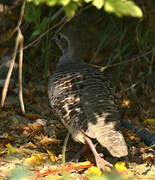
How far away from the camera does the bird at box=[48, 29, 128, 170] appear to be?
359 centimetres

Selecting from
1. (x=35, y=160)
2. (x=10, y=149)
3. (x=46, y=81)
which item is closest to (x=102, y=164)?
(x=35, y=160)

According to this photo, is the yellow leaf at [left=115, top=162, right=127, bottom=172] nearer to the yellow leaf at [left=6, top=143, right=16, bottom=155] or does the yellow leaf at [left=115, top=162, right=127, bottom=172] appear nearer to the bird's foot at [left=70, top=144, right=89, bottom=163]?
the bird's foot at [left=70, top=144, right=89, bottom=163]

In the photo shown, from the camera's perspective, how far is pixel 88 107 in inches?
152

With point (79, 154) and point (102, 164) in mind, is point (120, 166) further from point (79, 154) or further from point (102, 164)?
point (79, 154)

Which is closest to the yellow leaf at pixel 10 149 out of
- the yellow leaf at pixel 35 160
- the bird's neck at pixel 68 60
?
the yellow leaf at pixel 35 160

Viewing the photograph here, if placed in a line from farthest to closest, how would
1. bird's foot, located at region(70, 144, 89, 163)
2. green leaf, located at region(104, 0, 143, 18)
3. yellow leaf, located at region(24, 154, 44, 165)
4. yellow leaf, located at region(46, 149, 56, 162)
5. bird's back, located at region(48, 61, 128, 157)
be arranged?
bird's foot, located at region(70, 144, 89, 163) < yellow leaf, located at region(46, 149, 56, 162) < yellow leaf, located at region(24, 154, 44, 165) < bird's back, located at region(48, 61, 128, 157) < green leaf, located at region(104, 0, 143, 18)

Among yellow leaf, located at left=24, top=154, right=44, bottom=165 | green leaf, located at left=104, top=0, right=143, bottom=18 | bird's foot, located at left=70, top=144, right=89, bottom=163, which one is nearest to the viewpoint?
green leaf, located at left=104, top=0, right=143, bottom=18

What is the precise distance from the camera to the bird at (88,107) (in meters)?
3.59

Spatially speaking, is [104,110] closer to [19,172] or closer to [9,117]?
[9,117]

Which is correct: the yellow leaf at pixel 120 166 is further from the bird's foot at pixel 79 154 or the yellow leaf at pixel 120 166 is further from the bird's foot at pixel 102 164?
the bird's foot at pixel 79 154

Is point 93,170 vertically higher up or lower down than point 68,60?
lower down

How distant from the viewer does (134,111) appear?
18.5ft

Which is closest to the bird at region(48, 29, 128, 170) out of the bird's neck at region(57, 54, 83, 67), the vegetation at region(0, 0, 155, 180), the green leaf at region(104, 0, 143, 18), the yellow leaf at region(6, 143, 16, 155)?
the vegetation at region(0, 0, 155, 180)

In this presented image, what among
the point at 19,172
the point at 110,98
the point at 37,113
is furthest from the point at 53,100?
the point at 19,172
